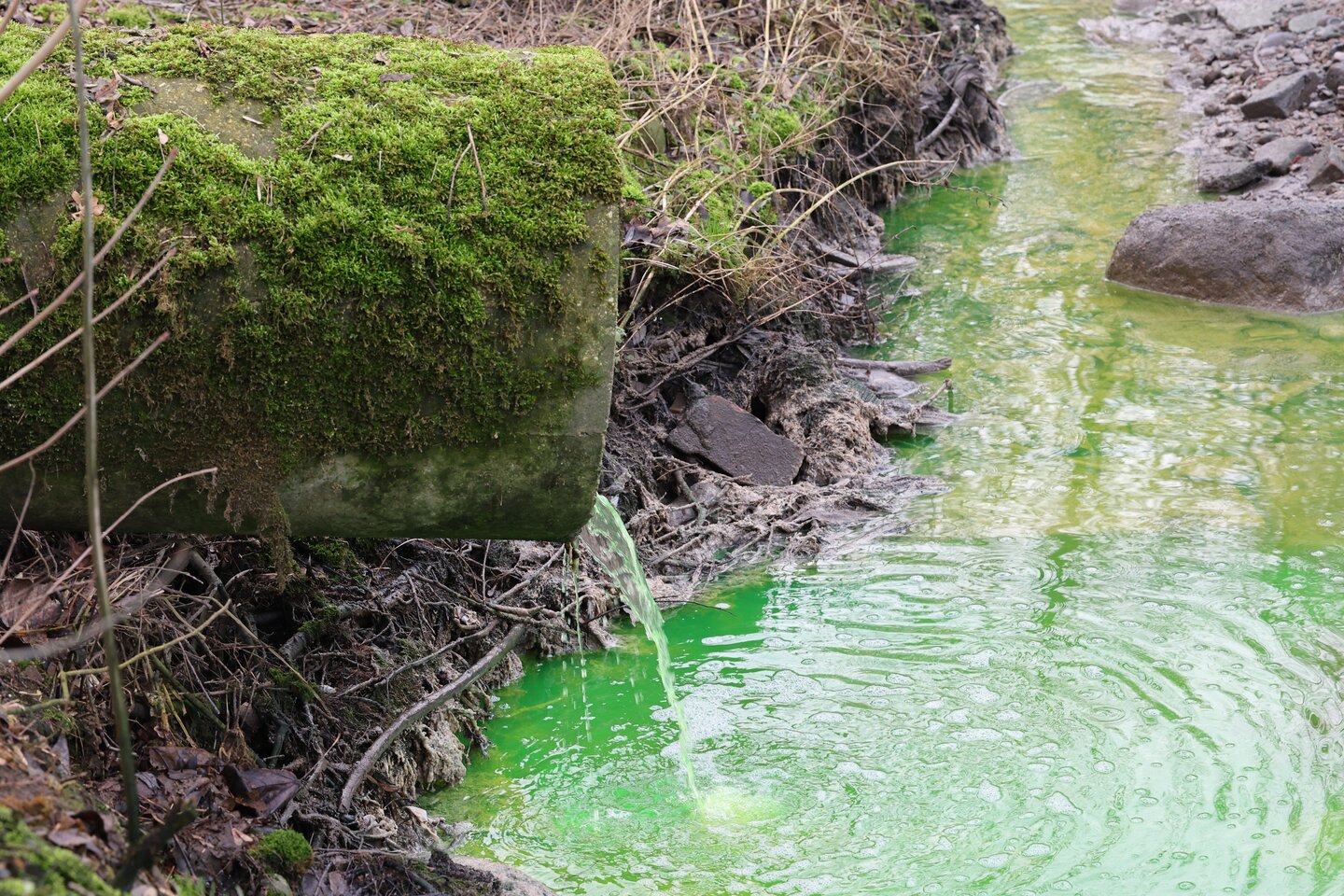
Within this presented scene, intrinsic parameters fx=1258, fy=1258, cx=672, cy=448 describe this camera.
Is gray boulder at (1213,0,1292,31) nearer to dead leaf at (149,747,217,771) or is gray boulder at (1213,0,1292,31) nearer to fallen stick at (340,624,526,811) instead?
fallen stick at (340,624,526,811)

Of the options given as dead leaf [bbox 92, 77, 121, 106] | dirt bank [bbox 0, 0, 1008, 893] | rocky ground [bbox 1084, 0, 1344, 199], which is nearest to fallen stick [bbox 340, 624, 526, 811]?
dirt bank [bbox 0, 0, 1008, 893]

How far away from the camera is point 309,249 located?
290cm

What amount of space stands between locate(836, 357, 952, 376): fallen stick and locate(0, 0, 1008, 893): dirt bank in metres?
0.02

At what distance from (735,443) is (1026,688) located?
2031 mm

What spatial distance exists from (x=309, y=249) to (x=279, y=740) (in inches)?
57.9

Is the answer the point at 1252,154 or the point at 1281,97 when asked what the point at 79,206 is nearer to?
the point at 1252,154

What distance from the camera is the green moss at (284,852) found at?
2951 mm

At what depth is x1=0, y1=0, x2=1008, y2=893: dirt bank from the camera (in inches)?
119

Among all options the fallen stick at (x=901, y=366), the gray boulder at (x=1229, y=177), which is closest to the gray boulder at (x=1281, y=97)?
the gray boulder at (x=1229, y=177)

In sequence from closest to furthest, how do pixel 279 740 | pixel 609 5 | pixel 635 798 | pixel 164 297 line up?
pixel 164 297
pixel 279 740
pixel 635 798
pixel 609 5

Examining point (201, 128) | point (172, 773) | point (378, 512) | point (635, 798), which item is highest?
point (201, 128)

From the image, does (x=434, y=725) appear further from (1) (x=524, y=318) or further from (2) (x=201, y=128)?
(2) (x=201, y=128)

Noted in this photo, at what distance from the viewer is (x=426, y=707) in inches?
154

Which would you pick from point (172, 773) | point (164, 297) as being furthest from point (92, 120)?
point (172, 773)
